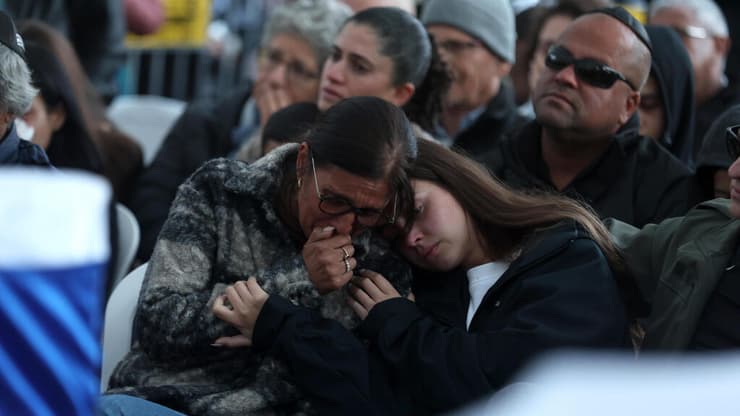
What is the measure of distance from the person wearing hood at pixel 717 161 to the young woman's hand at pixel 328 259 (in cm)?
120

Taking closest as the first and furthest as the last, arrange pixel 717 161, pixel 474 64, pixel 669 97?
pixel 717 161
pixel 669 97
pixel 474 64

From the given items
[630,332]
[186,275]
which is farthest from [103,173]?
[630,332]

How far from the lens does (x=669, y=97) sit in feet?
13.7

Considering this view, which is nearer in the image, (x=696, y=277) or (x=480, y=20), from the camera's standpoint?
(x=696, y=277)

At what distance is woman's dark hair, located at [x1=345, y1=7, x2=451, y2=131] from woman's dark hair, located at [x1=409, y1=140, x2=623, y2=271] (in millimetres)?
1106

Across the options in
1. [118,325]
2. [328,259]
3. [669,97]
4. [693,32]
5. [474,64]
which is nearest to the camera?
[328,259]

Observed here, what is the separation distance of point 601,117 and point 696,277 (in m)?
1.08

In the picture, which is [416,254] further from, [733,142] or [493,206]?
[733,142]

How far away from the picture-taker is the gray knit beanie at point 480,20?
493cm

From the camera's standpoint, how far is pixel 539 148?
3.93 m

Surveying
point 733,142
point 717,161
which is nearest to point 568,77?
point 717,161

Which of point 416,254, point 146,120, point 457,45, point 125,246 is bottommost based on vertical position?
point 146,120

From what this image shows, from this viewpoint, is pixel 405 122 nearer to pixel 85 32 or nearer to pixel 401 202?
pixel 401 202

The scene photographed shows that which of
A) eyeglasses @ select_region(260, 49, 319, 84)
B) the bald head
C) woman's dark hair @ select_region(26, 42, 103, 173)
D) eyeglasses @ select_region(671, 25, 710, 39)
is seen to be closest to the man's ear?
eyeglasses @ select_region(260, 49, 319, 84)
